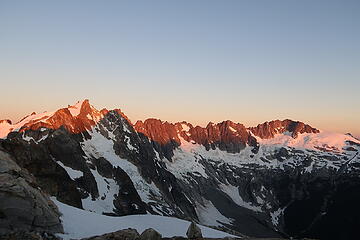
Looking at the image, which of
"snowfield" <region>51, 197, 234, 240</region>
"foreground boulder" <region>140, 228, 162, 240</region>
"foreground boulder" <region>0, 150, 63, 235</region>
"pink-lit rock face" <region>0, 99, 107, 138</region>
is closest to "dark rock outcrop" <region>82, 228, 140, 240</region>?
"foreground boulder" <region>140, 228, 162, 240</region>

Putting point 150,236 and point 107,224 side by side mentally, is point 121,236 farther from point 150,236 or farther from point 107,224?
point 107,224

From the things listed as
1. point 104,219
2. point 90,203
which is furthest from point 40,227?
point 90,203

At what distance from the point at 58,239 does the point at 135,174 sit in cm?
16325

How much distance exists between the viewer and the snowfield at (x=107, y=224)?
3130 centimetres

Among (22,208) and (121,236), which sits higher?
(22,208)

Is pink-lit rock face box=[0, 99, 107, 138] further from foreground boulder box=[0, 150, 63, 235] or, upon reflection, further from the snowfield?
foreground boulder box=[0, 150, 63, 235]

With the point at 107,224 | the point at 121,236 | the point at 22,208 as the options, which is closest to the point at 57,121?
the point at 107,224

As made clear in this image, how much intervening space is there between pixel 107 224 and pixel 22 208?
8.54m

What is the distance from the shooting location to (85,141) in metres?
181

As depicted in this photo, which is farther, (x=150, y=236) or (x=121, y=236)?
(x=150, y=236)

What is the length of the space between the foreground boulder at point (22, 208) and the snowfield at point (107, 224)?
1.23m

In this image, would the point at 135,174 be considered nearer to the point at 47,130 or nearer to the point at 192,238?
the point at 47,130

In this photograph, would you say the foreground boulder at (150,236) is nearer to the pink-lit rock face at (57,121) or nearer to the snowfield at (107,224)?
→ the snowfield at (107,224)

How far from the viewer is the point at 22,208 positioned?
95.2 feet
